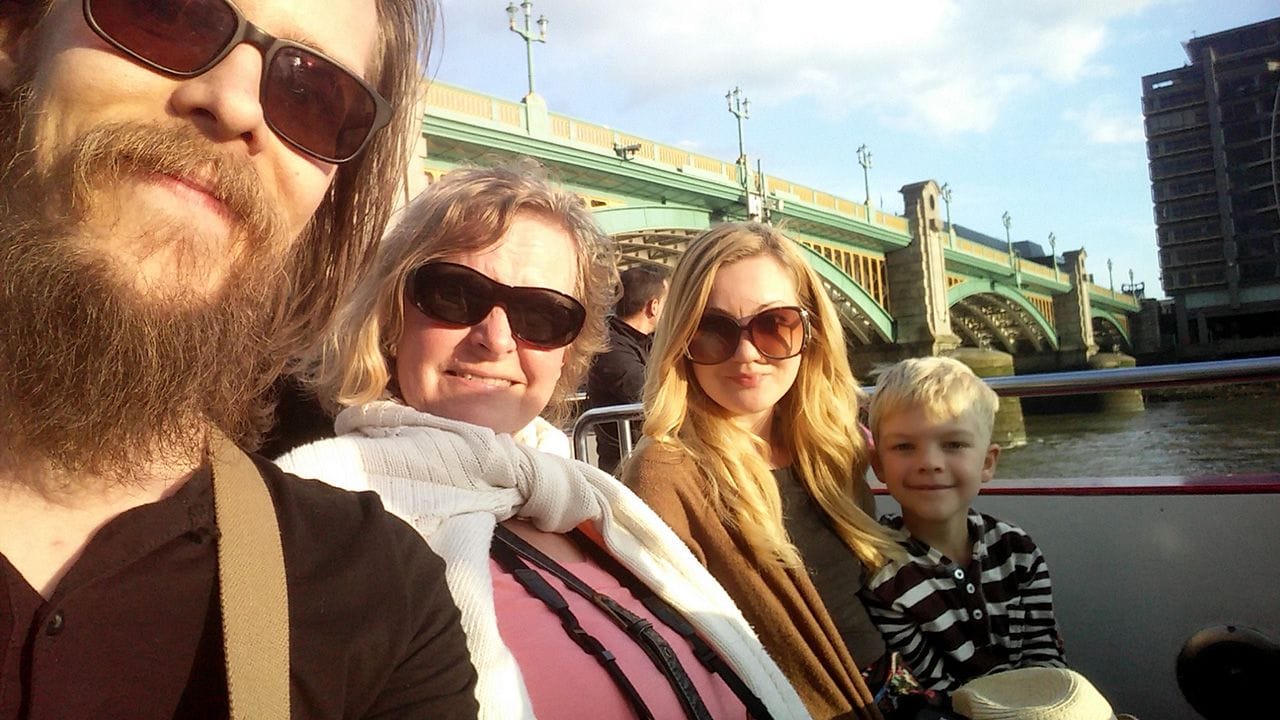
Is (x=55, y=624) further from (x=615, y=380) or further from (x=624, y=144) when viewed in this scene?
(x=624, y=144)

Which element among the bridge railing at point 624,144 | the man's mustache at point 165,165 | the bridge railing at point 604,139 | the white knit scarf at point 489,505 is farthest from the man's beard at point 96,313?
the bridge railing at point 604,139

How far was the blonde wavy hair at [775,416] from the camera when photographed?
1800 millimetres

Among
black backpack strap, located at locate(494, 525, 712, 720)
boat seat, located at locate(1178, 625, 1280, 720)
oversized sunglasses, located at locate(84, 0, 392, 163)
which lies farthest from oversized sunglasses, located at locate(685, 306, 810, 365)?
boat seat, located at locate(1178, 625, 1280, 720)

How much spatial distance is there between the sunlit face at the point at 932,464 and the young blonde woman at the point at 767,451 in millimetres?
91

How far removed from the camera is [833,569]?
1.83 meters

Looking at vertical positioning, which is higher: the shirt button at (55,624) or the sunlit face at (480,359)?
the sunlit face at (480,359)

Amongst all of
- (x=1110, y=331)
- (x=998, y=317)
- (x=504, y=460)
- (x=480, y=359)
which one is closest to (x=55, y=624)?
(x=504, y=460)

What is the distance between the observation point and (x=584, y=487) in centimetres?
144

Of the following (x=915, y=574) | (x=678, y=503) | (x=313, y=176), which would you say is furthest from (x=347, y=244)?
(x=915, y=574)

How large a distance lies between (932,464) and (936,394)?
0.57 ft

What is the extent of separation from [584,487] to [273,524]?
658 millimetres

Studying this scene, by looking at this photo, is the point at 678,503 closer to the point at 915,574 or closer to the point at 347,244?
the point at 915,574

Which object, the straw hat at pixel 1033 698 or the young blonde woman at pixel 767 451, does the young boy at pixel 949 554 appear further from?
the straw hat at pixel 1033 698

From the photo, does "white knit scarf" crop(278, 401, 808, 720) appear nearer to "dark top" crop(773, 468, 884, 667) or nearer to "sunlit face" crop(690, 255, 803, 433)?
"dark top" crop(773, 468, 884, 667)
